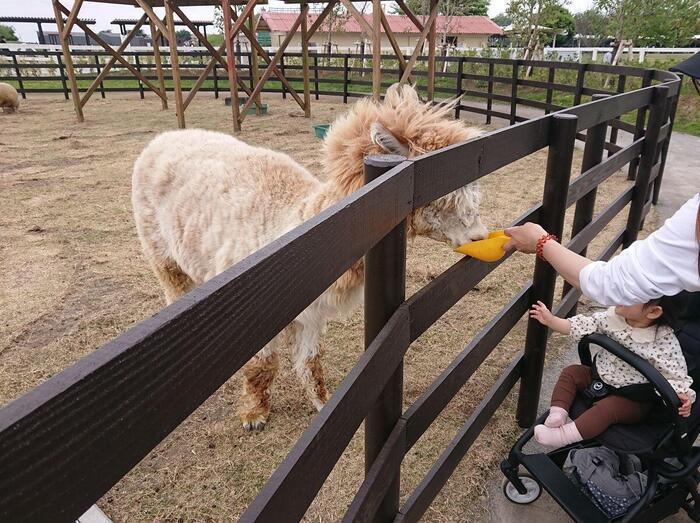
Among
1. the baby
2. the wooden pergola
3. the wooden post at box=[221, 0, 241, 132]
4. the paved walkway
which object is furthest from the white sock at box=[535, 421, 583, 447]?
the wooden post at box=[221, 0, 241, 132]

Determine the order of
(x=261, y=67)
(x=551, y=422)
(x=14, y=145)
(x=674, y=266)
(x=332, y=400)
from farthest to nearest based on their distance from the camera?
(x=261, y=67) → (x=14, y=145) → (x=551, y=422) → (x=674, y=266) → (x=332, y=400)

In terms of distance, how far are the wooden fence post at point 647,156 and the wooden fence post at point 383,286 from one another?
3.22 m

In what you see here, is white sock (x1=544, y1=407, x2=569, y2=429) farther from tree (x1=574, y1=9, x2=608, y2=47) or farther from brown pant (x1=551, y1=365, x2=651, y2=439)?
tree (x1=574, y1=9, x2=608, y2=47)

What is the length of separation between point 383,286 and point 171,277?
7.85 feet

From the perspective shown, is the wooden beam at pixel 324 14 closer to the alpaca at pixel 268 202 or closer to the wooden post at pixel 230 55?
the wooden post at pixel 230 55

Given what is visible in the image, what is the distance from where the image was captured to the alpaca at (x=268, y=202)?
78.9 inches

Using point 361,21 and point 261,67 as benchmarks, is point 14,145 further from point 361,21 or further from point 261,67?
point 261,67

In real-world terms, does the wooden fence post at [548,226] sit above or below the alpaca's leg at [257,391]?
above

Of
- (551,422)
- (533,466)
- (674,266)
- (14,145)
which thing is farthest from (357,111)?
(14,145)

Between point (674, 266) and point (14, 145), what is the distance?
36.5 ft

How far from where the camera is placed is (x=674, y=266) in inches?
56.6

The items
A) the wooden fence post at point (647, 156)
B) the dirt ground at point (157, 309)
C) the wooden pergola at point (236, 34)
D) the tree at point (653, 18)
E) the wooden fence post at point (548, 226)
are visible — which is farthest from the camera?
the tree at point (653, 18)

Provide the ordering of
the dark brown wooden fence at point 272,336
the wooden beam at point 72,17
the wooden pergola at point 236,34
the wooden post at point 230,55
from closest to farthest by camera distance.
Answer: the dark brown wooden fence at point 272,336, the wooden pergola at point 236,34, the wooden post at point 230,55, the wooden beam at point 72,17

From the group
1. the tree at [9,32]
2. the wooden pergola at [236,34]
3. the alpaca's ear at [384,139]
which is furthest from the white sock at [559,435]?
the tree at [9,32]
